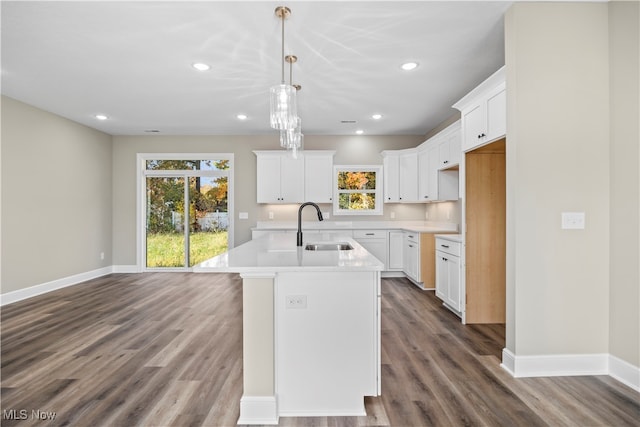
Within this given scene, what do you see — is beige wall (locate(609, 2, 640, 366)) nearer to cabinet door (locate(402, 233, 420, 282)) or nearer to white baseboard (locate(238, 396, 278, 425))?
white baseboard (locate(238, 396, 278, 425))

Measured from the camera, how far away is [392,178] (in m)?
5.57

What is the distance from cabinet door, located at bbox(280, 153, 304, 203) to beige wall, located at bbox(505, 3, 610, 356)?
3793 mm

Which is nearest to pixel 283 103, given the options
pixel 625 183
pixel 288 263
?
pixel 288 263

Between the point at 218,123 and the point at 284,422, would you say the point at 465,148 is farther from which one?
the point at 218,123

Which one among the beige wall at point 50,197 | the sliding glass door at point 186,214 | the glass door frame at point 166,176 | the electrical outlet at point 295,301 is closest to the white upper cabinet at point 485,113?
the electrical outlet at point 295,301

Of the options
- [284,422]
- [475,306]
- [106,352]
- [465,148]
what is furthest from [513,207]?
[106,352]

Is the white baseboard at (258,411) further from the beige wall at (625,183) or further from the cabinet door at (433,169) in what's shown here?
the cabinet door at (433,169)

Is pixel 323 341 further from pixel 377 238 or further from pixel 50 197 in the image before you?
pixel 50 197

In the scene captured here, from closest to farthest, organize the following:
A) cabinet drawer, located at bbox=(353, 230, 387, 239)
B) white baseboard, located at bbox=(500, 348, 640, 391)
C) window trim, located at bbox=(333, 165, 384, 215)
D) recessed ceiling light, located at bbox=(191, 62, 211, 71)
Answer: white baseboard, located at bbox=(500, 348, 640, 391), recessed ceiling light, located at bbox=(191, 62, 211, 71), cabinet drawer, located at bbox=(353, 230, 387, 239), window trim, located at bbox=(333, 165, 384, 215)

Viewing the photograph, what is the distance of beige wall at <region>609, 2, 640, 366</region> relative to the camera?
2033mm

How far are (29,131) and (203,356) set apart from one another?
4.17 metres

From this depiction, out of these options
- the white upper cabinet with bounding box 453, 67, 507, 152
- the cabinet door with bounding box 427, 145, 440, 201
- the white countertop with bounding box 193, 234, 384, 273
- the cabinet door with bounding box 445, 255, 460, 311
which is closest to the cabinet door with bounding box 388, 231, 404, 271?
the cabinet door with bounding box 427, 145, 440, 201

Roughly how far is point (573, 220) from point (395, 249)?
320 centimetres

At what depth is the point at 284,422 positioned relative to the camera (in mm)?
1690
